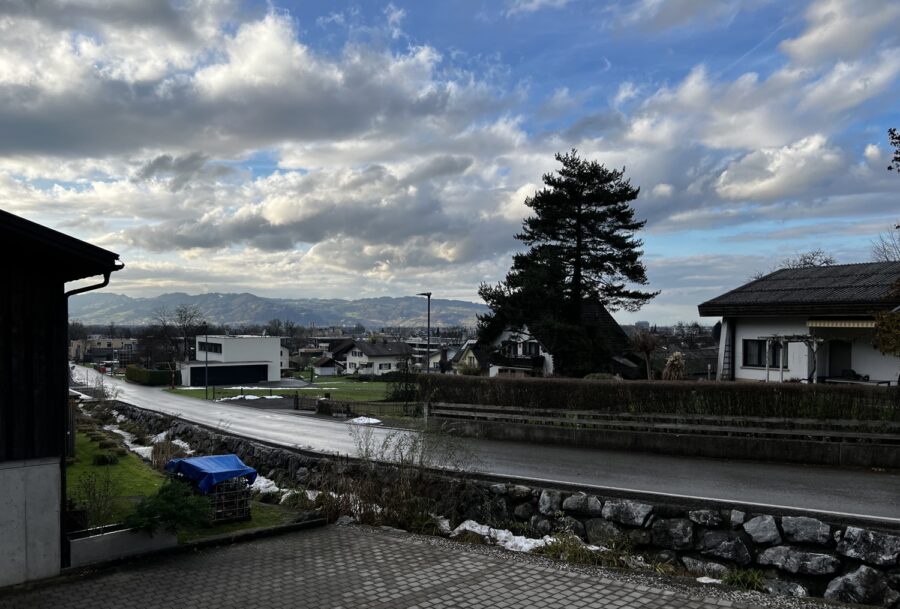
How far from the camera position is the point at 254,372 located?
82.9 metres

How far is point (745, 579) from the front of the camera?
9.46 meters

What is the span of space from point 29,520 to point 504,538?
7443mm

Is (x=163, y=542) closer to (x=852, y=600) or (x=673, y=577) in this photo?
(x=673, y=577)

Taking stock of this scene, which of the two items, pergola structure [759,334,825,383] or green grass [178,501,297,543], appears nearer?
green grass [178,501,297,543]

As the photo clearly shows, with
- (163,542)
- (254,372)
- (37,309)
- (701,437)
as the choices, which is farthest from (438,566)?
(254,372)

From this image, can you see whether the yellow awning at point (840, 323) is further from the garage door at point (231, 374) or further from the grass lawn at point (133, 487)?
the garage door at point (231, 374)

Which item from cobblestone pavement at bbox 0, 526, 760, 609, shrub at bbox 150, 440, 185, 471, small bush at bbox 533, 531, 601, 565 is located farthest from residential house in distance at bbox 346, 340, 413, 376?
cobblestone pavement at bbox 0, 526, 760, 609

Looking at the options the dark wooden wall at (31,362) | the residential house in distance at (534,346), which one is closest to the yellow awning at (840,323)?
the residential house in distance at (534,346)

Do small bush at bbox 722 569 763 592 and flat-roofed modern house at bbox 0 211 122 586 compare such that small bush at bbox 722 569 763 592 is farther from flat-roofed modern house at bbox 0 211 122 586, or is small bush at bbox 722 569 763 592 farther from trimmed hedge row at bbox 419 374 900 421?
flat-roofed modern house at bbox 0 211 122 586

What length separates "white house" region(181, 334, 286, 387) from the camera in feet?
254

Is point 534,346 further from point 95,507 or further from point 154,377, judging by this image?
point 154,377

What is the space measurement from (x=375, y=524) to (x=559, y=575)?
422cm

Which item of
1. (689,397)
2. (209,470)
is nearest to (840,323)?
(689,397)

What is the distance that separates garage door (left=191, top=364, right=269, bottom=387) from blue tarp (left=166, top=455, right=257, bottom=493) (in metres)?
69.0
